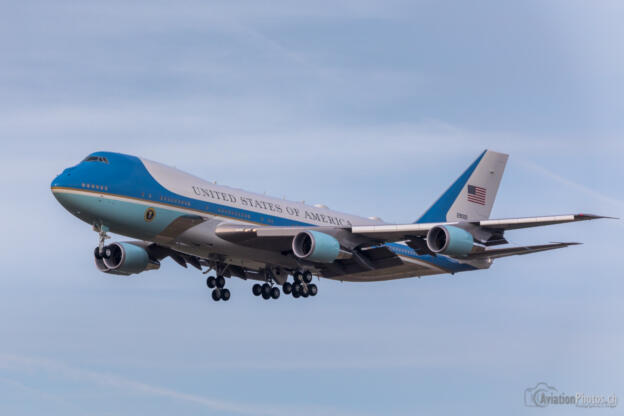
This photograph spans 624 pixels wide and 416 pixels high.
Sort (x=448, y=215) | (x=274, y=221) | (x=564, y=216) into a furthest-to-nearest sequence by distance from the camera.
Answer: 1. (x=448, y=215)
2. (x=274, y=221)
3. (x=564, y=216)

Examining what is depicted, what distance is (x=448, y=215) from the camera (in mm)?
61500

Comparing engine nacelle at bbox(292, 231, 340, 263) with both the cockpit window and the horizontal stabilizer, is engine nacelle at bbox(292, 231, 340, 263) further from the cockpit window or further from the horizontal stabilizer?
the cockpit window

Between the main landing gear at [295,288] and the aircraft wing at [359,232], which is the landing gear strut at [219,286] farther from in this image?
the aircraft wing at [359,232]

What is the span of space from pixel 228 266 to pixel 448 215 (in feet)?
46.9

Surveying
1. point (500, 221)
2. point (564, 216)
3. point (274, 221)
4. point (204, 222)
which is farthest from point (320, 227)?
point (564, 216)

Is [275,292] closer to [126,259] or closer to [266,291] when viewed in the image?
[266,291]

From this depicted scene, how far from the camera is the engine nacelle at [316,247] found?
1983 inches

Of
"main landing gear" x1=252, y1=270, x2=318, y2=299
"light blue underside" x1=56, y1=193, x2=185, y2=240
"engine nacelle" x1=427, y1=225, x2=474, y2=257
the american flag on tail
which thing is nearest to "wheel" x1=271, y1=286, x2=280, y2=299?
"main landing gear" x1=252, y1=270, x2=318, y2=299

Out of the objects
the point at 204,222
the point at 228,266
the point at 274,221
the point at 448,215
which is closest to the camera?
the point at 204,222

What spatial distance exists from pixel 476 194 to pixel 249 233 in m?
18.4

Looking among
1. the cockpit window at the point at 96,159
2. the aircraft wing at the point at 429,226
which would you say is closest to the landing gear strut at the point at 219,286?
the aircraft wing at the point at 429,226

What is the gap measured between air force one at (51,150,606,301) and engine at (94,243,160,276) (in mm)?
60

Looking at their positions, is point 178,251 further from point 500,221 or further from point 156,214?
point 500,221

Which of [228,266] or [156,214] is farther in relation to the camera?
[228,266]
